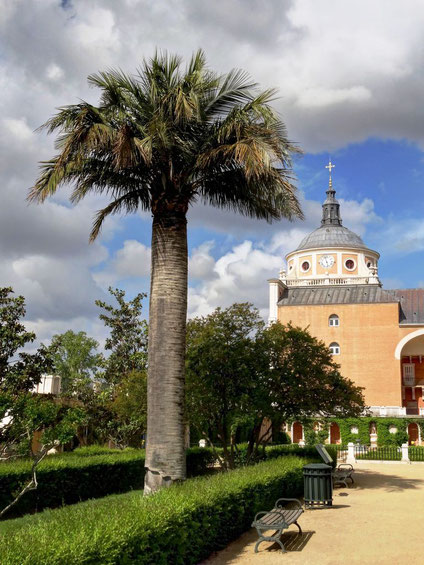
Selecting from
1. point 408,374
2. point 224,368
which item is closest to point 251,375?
point 224,368

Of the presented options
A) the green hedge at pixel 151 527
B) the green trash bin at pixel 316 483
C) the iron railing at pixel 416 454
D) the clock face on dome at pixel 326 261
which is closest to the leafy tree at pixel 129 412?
the green trash bin at pixel 316 483

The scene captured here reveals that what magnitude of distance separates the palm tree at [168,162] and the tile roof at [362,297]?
139ft

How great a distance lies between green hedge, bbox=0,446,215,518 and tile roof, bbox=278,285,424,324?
37.1 metres

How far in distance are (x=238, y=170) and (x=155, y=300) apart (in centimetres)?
330

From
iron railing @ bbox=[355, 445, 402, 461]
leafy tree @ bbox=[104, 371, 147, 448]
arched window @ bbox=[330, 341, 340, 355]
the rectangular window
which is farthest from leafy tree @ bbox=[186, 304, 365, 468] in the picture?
the rectangular window

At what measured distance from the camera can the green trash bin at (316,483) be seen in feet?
44.1

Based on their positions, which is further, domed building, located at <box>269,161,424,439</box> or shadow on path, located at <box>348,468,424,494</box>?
domed building, located at <box>269,161,424,439</box>

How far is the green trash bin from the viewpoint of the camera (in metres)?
13.4

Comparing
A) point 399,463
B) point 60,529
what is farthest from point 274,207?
point 399,463

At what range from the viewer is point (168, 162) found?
1141 cm

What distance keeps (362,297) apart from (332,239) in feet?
38.1

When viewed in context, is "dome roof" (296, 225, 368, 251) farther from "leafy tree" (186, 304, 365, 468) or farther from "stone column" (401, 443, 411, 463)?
"leafy tree" (186, 304, 365, 468)

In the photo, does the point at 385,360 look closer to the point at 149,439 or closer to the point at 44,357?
the point at 44,357

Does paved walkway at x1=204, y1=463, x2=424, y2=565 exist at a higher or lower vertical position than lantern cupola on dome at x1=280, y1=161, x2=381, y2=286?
lower
